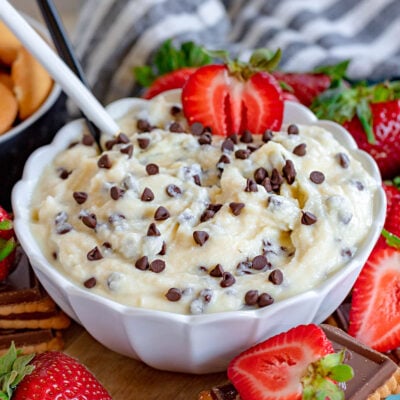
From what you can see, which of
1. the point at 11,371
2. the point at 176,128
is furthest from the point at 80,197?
the point at 11,371

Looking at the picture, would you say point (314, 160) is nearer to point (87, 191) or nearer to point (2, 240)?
point (87, 191)

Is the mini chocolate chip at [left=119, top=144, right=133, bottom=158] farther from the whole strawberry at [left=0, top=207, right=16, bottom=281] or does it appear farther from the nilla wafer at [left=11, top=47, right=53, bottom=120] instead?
the nilla wafer at [left=11, top=47, right=53, bottom=120]

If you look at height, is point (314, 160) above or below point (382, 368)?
above

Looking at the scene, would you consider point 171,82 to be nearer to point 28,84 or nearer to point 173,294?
point 28,84

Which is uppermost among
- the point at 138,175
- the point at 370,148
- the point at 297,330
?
the point at 138,175

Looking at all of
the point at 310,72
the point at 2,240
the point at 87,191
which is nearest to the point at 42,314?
the point at 2,240

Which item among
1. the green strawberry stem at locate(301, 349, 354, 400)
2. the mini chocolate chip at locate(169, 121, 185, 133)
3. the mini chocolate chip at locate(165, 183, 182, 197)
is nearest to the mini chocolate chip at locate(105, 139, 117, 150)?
the mini chocolate chip at locate(169, 121, 185, 133)

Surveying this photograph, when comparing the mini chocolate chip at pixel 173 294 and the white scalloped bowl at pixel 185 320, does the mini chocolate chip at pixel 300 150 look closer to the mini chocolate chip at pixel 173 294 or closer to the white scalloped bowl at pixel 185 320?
the white scalloped bowl at pixel 185 320
